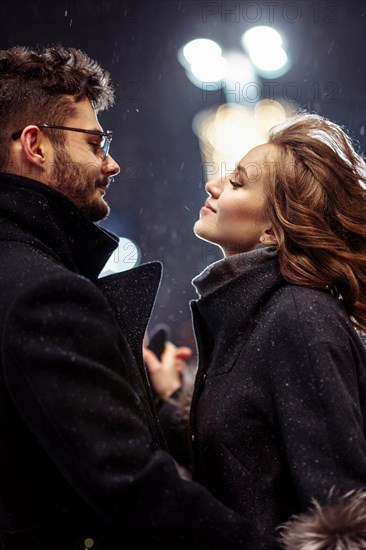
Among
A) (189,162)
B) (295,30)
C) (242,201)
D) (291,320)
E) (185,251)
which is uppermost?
(295,30)

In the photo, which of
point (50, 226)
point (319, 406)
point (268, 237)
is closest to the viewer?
point (319, 406)

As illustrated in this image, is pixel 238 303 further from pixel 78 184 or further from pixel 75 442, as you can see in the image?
pixel 75 442

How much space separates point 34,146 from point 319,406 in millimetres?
1335

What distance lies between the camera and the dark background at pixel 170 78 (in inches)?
233

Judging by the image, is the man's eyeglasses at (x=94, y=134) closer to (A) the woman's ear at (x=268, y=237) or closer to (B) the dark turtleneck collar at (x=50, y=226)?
(B) the dark turtleneck collar at (x=50, y=226)

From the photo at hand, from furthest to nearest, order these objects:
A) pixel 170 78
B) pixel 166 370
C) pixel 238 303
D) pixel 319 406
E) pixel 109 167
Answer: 1. pixel 170 78
2. pixel 166 370
3. pixel 109 167
4. pixel 238 303
5. pixel 319 406

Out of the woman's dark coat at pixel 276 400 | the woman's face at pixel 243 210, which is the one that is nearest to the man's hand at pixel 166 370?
the woman's face at pixel 243 210

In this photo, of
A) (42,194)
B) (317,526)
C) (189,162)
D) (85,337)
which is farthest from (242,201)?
(189,162)

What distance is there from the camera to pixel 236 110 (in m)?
6.65

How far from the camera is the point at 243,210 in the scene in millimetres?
2400

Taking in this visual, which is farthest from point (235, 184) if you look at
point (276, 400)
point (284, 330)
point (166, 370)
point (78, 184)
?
point (166, 370)

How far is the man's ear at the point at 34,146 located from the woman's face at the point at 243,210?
0.64 meters

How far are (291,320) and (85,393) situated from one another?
71 centimetres

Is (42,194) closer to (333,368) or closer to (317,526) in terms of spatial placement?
(333,368)
